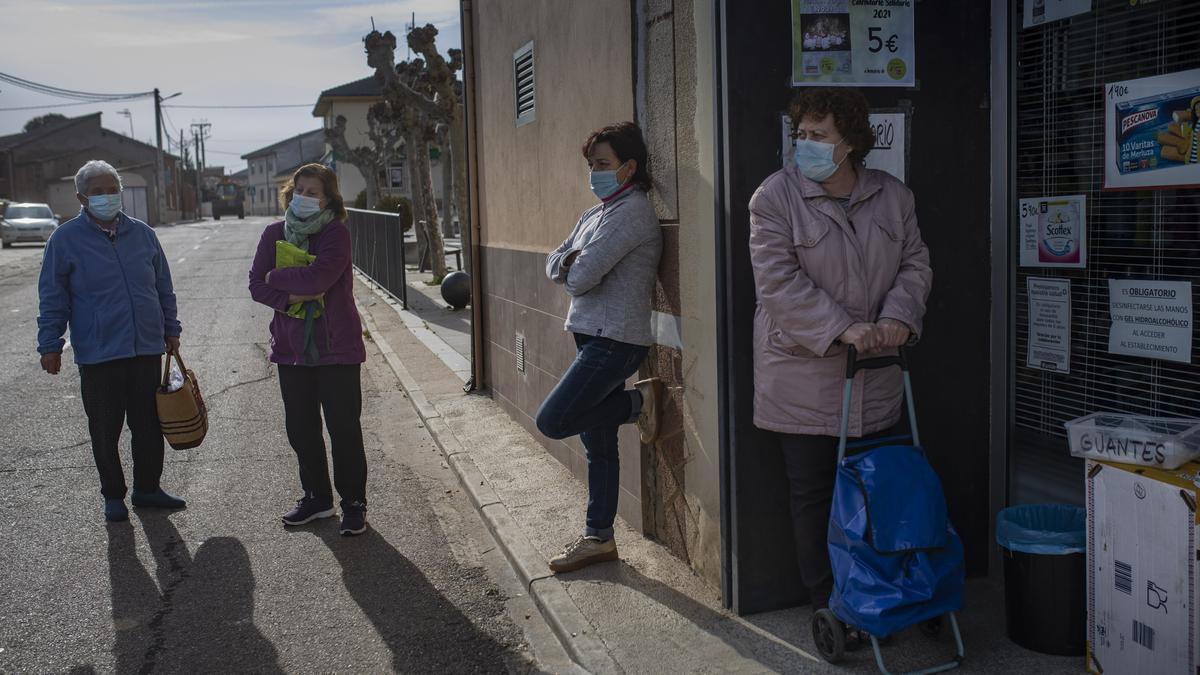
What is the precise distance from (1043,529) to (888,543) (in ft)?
2.71

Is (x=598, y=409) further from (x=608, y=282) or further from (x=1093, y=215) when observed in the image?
(x=1093, y=215)

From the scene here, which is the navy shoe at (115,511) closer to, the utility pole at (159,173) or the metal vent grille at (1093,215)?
the metal vent grille at (1093,215)

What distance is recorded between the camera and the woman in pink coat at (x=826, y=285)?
11.4ft

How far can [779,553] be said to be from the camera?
4055 millimetres

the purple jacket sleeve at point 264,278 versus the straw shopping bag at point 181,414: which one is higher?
the purple jacket sleeve at point 264,278

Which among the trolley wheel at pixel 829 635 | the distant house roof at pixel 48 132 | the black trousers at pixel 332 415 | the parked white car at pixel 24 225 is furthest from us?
the distant house roof at pixel 48 132

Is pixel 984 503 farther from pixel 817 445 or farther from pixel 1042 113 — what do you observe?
pixel 1042 113

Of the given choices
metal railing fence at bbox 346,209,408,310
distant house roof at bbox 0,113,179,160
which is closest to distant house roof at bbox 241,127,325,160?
distant house roof at bbox 0,113,179,160

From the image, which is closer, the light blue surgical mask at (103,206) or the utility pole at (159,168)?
the light blue surgical mask at (103,206)

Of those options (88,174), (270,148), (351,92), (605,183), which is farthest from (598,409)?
(270,148)

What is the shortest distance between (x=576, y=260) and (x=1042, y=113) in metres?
1.91

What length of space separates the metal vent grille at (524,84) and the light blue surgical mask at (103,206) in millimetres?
2527

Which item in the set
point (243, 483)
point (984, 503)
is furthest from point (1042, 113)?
point (243, 483)

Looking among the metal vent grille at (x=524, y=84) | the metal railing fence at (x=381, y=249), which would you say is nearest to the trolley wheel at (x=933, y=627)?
the metal vent grille at (x=524, y=84)
